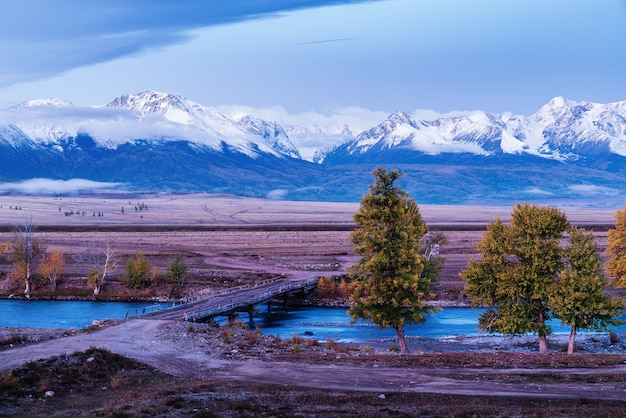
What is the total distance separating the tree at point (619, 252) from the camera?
208ft

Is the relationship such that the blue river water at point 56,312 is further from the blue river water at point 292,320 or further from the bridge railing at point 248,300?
Answer: the bridge railing at point 248,300

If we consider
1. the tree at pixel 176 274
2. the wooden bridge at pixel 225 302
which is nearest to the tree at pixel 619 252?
the wooden bridge at pixel 225 302

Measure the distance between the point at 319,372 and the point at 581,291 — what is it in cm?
1914

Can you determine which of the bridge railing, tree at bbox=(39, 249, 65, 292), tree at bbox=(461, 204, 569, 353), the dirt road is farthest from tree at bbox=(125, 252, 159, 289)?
tree at bbox=(461, 204, 569, 353)

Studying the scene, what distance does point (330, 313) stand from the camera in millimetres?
73750

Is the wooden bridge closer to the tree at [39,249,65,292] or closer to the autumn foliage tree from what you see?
the tree at [39,249,65,292]

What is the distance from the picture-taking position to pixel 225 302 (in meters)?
65.2

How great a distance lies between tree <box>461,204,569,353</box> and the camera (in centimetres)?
4456

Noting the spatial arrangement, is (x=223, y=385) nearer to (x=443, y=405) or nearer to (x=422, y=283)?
(x=443, y=405)

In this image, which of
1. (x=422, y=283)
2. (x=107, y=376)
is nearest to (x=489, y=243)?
(x=422, y=283)

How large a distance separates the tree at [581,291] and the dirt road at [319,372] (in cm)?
989

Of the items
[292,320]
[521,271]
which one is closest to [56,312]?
[292,320]

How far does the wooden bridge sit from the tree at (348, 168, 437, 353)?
14629 millimetres

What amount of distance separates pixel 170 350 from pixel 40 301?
45.6 meters
